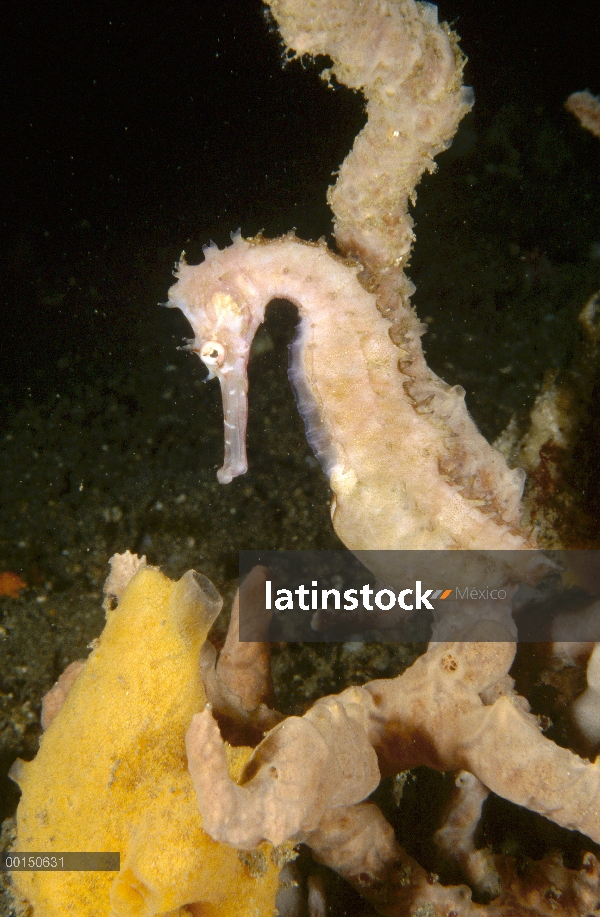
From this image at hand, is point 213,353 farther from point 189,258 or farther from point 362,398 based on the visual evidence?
point 189,258

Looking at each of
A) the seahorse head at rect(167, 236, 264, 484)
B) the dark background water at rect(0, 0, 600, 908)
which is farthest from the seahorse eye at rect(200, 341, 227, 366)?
the dark background water at rect(0, 0, 600, 908)

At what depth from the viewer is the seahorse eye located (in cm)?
216

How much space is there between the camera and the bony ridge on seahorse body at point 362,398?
2.07 metres

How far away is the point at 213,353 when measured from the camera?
2176mm

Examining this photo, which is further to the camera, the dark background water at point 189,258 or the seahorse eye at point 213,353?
the dark background water at point 189,258

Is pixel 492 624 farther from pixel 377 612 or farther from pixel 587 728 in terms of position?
pixel 377 612

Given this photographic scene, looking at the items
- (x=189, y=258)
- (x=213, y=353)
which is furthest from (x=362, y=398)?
(x=189, y=258)

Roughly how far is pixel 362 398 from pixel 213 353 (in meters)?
0.66

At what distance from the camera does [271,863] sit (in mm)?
1726

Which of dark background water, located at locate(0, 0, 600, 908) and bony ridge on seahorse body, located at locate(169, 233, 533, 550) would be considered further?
dark background water, located at locate(0, 0, 600, 908)

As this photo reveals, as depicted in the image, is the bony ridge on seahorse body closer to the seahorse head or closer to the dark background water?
the seahorse head

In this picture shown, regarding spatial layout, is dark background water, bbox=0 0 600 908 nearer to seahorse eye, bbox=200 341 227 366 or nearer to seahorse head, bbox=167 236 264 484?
seahorse head, bbox=167 236 264 484

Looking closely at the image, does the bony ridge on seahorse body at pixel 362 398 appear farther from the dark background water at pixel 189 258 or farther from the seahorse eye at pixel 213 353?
the dark background water at pixel 189 258

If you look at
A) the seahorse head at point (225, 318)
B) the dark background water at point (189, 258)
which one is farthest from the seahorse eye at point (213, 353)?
the dark background water at point (189, 258)
